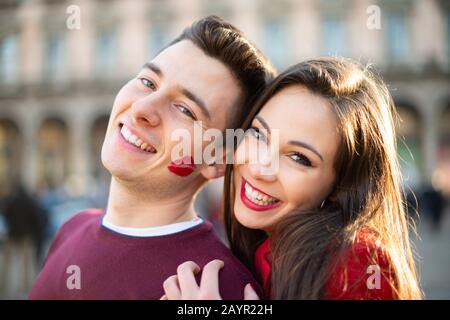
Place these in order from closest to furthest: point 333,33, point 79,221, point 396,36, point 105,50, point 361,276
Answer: point 361,276
point 79,221
point 396,36
point 333,33
point 105,50

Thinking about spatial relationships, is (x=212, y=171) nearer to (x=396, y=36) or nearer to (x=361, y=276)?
(x=361, y=276)

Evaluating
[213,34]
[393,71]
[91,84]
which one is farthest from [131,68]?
[213,34]

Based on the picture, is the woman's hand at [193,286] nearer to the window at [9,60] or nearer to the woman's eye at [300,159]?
the woman's eye at [300,159]

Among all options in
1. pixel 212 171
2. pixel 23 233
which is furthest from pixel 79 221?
pixel 23 233

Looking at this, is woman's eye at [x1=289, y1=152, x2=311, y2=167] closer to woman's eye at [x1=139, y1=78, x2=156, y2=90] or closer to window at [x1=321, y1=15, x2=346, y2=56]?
woman's eye at [x1=139, y1=78, x2=156, y2=90]

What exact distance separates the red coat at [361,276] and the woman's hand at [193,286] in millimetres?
281

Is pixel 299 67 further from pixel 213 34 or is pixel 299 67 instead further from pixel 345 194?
pixel 345 194

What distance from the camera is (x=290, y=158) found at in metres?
1.83

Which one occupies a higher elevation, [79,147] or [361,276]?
[79,147]

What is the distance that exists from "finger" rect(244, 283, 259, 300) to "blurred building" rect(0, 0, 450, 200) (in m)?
19.5

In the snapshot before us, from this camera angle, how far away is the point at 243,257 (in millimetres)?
2160

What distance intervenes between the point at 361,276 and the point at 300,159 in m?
0.50
